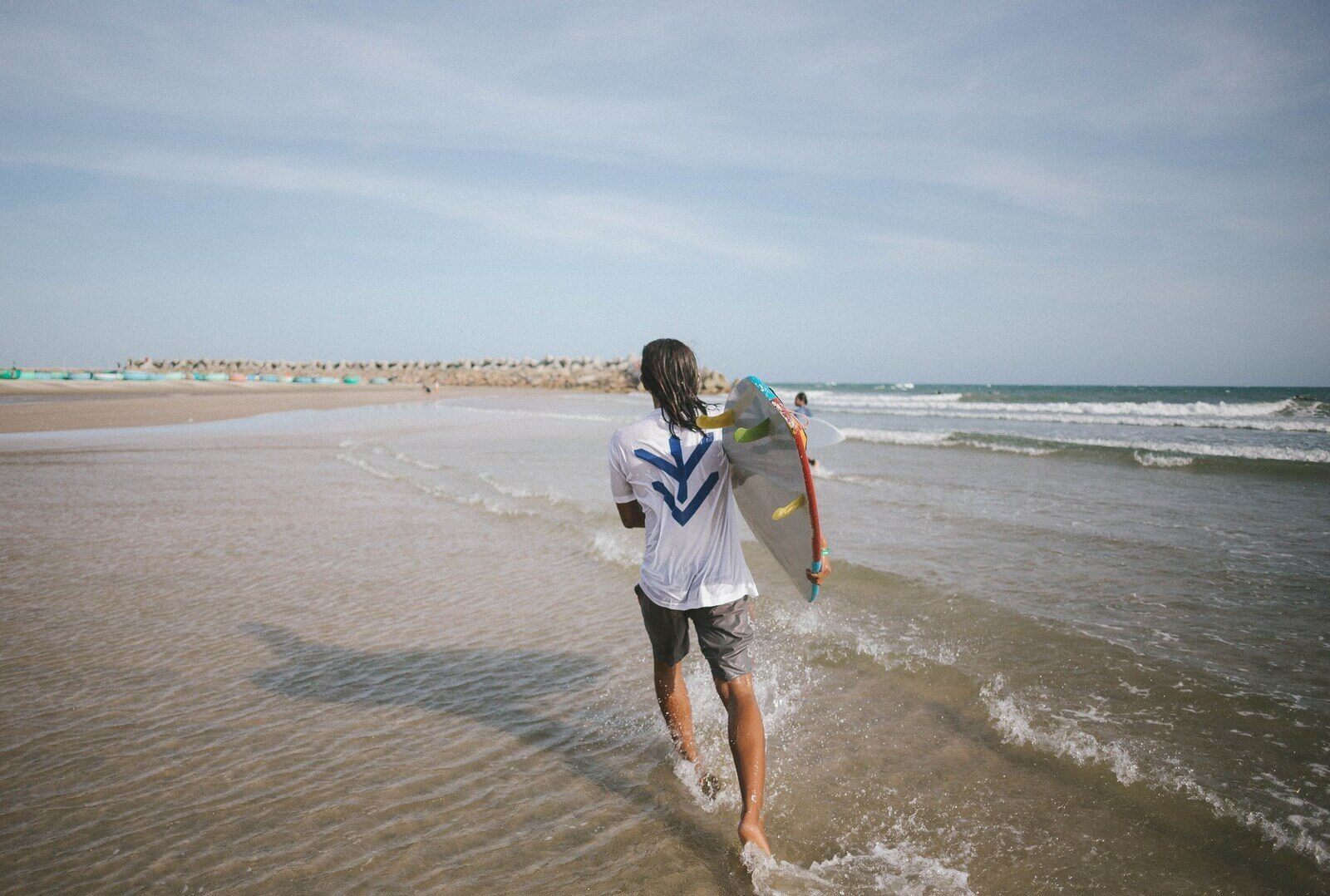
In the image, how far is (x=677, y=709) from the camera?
11.1 feet

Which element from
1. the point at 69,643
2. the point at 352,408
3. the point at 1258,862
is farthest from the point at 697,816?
the point at 352,408

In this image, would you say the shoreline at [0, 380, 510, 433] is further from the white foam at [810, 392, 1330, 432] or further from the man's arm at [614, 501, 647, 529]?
the white foam at [810, 392, 1330, 432]

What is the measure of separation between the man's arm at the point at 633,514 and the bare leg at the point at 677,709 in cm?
71

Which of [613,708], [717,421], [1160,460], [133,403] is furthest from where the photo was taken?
[133,403]

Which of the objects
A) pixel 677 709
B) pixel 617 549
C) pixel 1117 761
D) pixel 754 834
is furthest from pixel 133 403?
pixel 1117 761

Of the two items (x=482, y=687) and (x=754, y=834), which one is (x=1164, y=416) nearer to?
(x=482, y=687)

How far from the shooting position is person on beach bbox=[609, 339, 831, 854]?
2877 millimetres

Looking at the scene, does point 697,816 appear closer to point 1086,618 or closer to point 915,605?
point 915,605

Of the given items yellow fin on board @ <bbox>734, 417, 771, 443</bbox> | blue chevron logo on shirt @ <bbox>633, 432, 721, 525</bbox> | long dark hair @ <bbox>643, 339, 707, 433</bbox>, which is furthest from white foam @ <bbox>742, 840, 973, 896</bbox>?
long dark hair @ <bbox>643, 339, 707, 433</bbox>

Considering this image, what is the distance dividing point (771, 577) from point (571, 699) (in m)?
3.05

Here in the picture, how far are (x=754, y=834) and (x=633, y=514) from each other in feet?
4.49

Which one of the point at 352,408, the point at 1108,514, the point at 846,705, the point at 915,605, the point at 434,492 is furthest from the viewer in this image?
the point at 352,408

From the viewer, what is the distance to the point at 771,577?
687 centimetres

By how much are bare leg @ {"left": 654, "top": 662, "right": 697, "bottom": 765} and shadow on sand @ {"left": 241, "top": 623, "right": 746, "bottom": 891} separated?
0.25m
